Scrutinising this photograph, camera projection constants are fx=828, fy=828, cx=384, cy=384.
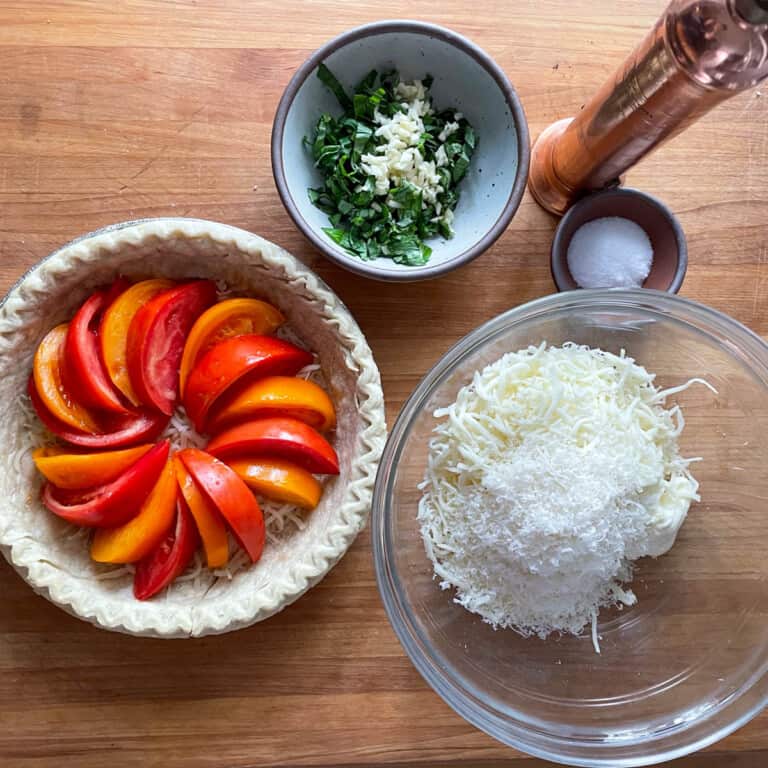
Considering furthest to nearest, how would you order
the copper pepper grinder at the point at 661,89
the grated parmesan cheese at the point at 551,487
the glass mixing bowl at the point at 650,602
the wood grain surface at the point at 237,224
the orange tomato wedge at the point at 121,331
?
1. the wood grain surface at the point at 237,224
2. the orange tomato wedge at the point at 121,331
3. the glass mixing bowl at the point at 650,602
4. the grated parmesan cheese at the point at 551,487
5. the copper pepper grinder at the point at 661,89

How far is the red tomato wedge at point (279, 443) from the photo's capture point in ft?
6.12

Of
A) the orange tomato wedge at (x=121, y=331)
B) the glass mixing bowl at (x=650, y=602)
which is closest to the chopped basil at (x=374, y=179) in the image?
the glass mixing bowl at (x=650, y=602)

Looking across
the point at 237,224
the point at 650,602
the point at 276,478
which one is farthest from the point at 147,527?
the point at 650,602

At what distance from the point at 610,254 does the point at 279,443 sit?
0.89m

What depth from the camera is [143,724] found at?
6.57 ft

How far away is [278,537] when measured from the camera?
6.52ft

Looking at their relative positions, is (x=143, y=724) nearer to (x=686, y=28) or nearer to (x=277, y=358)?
(x=277, y=358)

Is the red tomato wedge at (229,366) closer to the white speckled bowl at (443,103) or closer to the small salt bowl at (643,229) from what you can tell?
the white speckled bowl at (443,103)

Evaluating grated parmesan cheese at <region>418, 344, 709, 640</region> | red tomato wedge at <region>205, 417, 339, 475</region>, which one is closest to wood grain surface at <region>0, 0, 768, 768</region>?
red tomato wedge at <region>205, 417, 339, 475</region>

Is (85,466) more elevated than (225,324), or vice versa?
(225,324)

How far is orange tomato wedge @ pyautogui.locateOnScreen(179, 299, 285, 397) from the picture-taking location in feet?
6.24

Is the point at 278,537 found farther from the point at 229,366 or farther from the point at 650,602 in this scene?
the point at 650,602

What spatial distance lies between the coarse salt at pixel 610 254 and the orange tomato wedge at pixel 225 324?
0.73m

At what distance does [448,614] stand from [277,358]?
69cm
